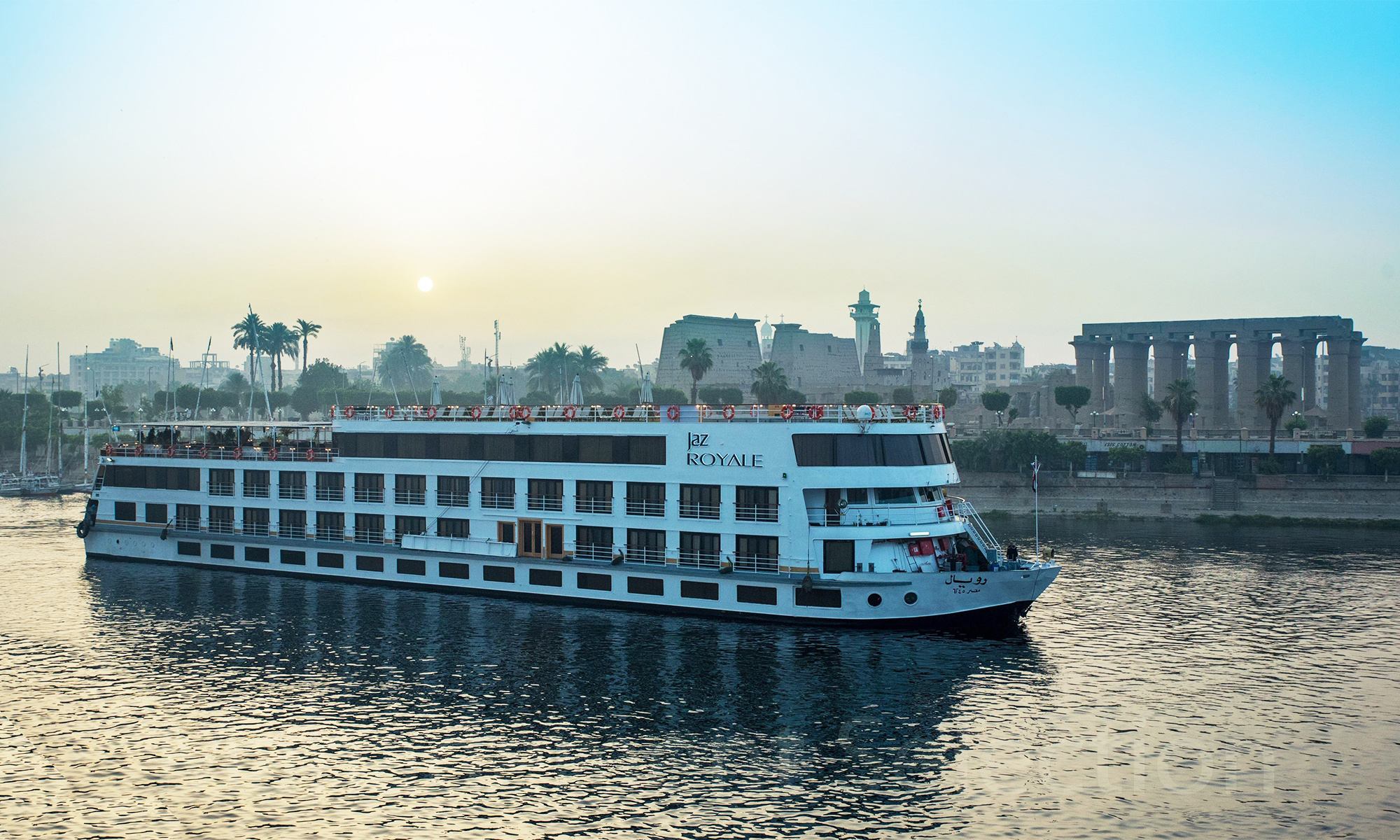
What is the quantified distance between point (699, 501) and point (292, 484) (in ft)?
75.2

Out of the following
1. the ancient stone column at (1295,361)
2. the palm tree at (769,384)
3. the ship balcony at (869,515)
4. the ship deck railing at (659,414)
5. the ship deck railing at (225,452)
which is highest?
the ancient stone column at (1295,361)

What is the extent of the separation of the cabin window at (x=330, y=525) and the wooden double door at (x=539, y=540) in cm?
1056

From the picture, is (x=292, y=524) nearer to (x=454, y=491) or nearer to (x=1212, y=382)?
(x=454, y=491)

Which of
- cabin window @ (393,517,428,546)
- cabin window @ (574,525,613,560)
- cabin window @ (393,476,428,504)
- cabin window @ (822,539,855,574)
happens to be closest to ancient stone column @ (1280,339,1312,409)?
cabin window @ (822,539,855,574)

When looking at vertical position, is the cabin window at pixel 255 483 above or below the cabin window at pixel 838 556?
above

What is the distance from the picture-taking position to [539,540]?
47.1m

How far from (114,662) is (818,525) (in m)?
A: 26.2

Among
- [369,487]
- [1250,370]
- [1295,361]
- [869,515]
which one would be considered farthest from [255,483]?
[1295,361]

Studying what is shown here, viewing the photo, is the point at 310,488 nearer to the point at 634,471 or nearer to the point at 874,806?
the point at 634,471

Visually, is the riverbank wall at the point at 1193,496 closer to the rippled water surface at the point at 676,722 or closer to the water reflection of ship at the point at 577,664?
the rippled water surface at the point at 676,722

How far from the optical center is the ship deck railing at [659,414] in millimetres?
42875

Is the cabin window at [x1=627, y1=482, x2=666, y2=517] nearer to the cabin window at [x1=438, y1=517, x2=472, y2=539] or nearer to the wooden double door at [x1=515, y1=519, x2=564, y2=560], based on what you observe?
the wooden double door at [x1=515, y1=519, x2=564, y2=560]

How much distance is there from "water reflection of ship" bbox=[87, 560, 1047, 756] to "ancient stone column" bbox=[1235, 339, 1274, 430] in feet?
333

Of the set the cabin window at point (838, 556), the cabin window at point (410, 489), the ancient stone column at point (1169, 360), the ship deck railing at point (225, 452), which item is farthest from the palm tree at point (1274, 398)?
the ship deck railing at point (225, 452)
